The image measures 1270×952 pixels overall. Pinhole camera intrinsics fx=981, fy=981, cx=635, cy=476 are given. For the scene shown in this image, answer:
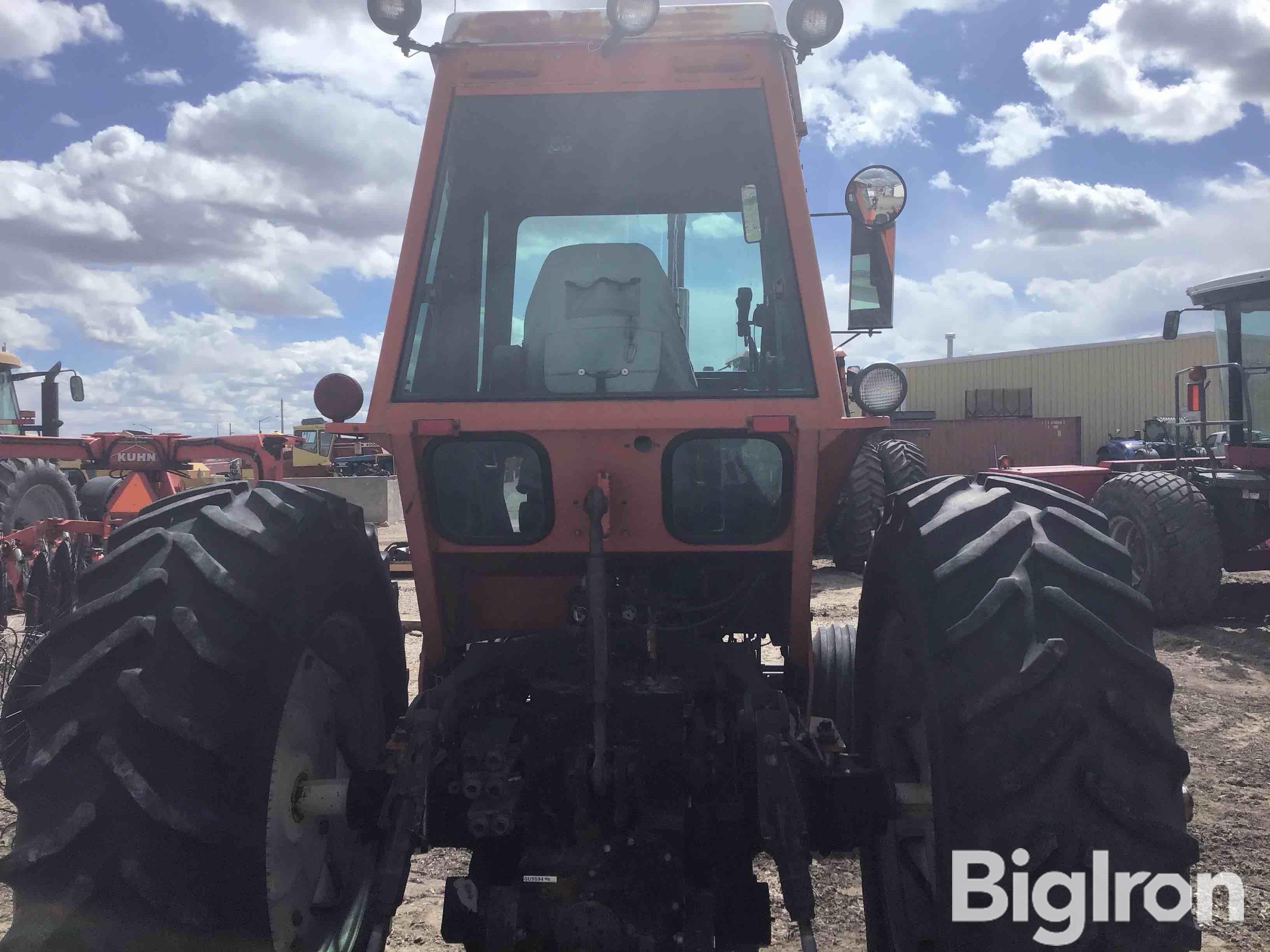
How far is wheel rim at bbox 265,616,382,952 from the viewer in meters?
2.41

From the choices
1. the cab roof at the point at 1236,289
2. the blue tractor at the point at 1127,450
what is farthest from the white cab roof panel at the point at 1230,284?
the blue tractor at the point at 1127,450

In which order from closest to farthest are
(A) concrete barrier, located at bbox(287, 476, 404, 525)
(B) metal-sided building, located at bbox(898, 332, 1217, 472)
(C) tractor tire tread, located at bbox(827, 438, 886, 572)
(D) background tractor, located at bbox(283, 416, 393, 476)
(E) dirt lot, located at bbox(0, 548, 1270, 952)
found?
(E) dirt lot, located at bbox(0, 548, 1270, 952) → (C) tractor tire tread, located at bbox(827, 438, 886, 572) → (A) concrete barrier, located at bbox(287, 476, 404, 525) → (D) background tractor, located at bbox(283, 416, 393, 476) → (B) metal-sided building, located at bbox(898, 332, 1217, 472)

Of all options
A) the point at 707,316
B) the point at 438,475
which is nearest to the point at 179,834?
the point at 438,475

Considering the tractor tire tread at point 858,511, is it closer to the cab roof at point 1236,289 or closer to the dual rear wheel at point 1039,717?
the cab roof at point 1236,289

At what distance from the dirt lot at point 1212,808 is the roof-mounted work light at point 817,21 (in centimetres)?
287

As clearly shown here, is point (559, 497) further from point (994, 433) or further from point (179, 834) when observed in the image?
point (994, 433)

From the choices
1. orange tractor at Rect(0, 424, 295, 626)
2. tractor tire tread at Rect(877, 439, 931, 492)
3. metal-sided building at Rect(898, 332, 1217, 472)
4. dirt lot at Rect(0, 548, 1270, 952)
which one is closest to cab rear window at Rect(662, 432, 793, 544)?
dirt lot at Rect(0, 548, 1270, 952)

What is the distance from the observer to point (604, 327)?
288 centimetres

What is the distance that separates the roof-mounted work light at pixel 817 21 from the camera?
279 centimetres

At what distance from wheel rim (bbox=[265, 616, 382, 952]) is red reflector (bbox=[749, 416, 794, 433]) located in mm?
1295

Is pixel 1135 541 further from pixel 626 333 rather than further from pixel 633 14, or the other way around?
pixel 633 14

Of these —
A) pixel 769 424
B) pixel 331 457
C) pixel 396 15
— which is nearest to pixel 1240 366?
pixel 769 424

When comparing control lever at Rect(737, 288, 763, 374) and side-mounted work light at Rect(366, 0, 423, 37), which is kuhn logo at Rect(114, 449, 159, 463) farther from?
control lever at Rect(737, 288, 763, 374)

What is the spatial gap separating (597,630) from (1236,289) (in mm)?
8873
